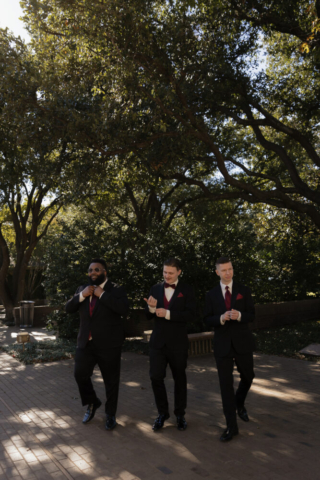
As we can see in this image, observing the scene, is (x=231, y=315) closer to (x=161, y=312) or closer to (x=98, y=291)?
(x=161, y=312)

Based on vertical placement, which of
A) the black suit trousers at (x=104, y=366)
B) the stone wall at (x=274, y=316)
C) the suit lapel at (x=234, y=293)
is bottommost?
the black suit trousers at (x=104, y=366)

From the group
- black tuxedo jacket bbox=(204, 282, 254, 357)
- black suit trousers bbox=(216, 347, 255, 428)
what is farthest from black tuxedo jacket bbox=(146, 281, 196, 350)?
black suit trousers bbox=(216, 347, 255, 428)

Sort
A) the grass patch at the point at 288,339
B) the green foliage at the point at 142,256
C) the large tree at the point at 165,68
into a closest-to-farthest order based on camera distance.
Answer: the large tree at the point at 165,68
the grass patch at the point at 288,339
the green foliage at the point at 142,256

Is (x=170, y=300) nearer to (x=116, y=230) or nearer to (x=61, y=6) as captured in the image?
(x=61, y=6)

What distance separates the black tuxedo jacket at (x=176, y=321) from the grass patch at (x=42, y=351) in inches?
245

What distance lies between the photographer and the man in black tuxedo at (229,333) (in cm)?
486

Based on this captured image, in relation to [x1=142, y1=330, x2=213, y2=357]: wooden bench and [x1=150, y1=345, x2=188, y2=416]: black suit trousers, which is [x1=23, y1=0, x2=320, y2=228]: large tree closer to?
[x1=142, y1=330, x2=213, y2=357]: wooden bench

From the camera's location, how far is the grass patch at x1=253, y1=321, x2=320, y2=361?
10.4 metres

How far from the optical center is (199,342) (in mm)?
10797

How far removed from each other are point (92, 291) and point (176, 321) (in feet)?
3.38

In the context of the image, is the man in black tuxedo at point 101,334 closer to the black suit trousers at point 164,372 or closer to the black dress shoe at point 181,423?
the black suit trousers at point 164,372

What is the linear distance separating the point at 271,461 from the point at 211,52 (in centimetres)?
1008

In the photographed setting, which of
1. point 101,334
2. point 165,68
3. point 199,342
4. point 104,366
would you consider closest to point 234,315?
point 101,334

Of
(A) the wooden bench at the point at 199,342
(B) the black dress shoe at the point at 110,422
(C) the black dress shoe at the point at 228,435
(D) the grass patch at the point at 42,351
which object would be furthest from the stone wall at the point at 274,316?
(C) the black dress shoe at the point at 228,435
